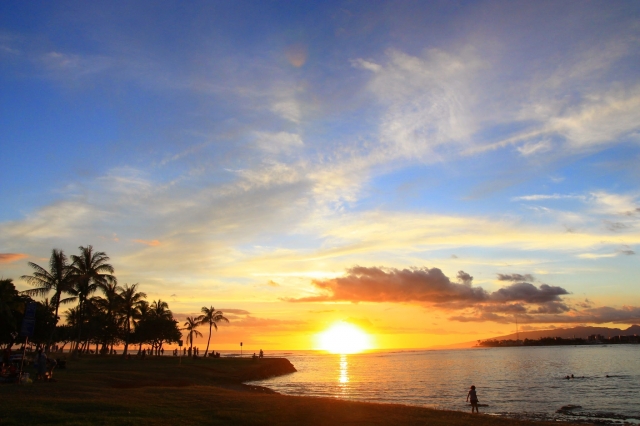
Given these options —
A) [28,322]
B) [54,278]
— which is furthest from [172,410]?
[54,278]

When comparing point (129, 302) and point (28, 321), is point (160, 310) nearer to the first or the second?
point (129, 302)

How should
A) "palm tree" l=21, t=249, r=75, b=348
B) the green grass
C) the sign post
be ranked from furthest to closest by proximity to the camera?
"palm tree" l=21, t=249, r=75, b=348 → the sign post → the green grass

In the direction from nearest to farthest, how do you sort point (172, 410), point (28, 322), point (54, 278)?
point (172, 410), point (28, 322), point (54, 278)

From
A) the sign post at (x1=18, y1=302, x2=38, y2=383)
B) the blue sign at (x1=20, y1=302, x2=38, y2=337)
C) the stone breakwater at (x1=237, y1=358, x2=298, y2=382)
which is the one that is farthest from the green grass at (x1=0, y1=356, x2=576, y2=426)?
the stone breakwater at (x1=237, y1=358, x2=298, y2=382)

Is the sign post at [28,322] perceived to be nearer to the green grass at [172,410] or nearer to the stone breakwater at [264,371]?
the green grass at [172,410]

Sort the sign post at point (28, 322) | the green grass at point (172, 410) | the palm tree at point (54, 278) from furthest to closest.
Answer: the palm tree at point (54, 278)
the sign post at point (28, 322)
the green grass at point (172, 410)

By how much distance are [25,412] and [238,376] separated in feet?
148

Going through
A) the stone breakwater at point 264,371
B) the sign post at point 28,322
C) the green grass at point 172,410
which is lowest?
the stone breakwater at point 264,371

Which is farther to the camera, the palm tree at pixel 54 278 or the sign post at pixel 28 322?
A: the palm tree at pixel 54 278

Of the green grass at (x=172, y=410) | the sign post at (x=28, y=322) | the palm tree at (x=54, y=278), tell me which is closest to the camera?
the green grass at (x=172, y=410)

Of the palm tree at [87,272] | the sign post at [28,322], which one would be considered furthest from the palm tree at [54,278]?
the sign post at [28,322]

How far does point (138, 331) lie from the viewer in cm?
7906

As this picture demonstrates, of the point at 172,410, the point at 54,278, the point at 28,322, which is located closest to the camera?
the point at 172,410

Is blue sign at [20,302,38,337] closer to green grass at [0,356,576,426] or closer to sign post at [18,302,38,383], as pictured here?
sign post at [18,302,38,383]
